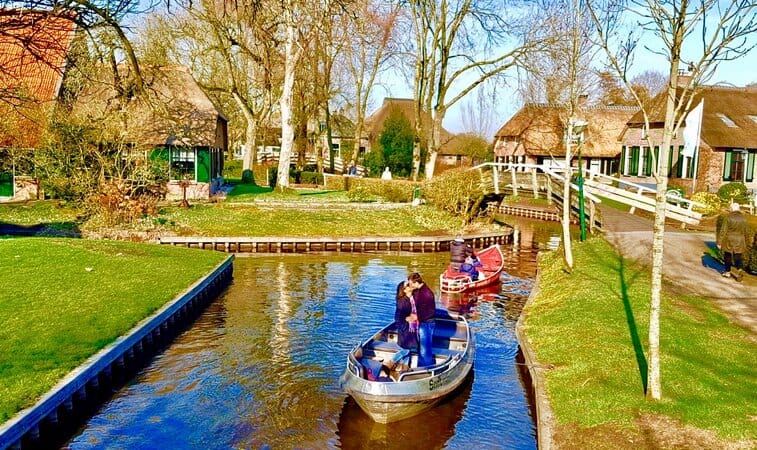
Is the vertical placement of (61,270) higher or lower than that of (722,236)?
lower

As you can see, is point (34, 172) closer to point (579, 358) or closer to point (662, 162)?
point (579, 358)

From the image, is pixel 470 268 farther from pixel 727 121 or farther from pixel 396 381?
pixel 727 121

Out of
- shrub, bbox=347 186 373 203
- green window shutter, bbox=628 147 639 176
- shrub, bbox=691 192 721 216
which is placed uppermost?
green window shutter, bbox=628 147 639 176

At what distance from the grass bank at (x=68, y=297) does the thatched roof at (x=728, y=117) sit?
3249cm

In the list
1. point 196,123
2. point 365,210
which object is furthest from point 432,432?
point 196,123

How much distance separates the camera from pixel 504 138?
227 feet

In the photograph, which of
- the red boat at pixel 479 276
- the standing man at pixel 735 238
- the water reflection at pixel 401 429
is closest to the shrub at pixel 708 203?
the red boat at pixel 479 276

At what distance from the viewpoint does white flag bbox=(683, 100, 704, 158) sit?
38.0 metres

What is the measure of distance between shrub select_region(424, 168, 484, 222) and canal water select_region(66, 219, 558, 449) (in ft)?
42.8

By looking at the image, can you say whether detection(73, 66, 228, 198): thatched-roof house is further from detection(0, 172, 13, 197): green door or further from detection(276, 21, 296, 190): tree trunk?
detection(0, 172, 13, 197): green door

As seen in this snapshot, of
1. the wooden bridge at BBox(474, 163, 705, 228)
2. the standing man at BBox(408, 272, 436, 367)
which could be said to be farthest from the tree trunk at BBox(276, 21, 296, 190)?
the standing man at BBox(408, 272, 436, 367)

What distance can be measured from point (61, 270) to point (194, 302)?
3.60 meters

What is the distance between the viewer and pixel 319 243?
30422mm

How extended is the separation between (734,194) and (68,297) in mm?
A: 30917
